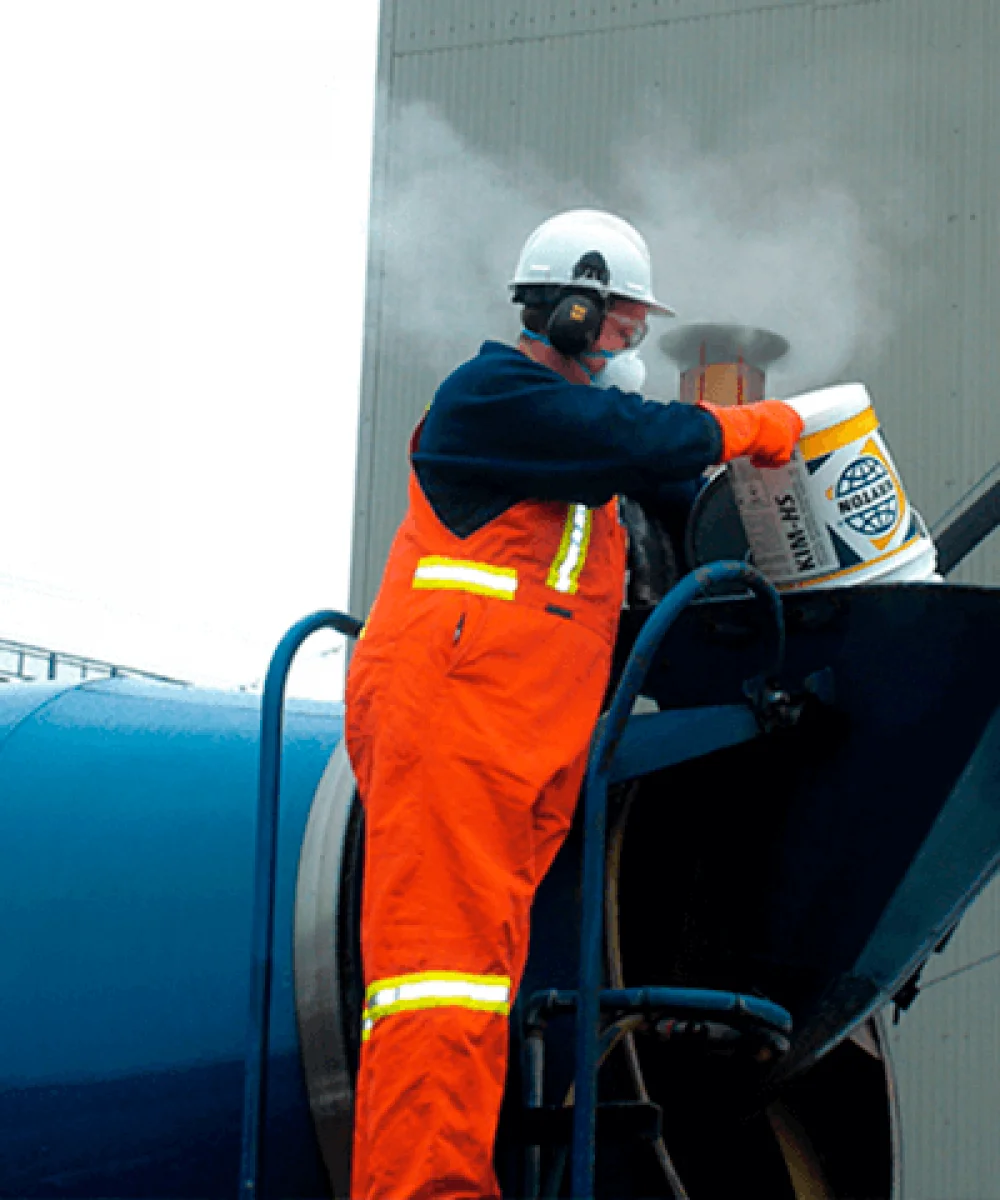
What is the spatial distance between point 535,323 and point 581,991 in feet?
3.53

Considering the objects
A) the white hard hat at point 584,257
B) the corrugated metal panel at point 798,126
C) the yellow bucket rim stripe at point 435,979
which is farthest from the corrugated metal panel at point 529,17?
the yellow bucket rim stripe at point 435,979

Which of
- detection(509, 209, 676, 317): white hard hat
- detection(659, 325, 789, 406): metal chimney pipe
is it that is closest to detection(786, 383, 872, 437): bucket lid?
detection(509, 209, 676, 317): white hard hat

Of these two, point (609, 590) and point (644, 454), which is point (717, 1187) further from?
point (644, 454)

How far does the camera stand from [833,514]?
2.15 meters

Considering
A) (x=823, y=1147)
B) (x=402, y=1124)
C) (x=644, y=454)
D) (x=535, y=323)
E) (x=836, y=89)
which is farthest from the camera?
(x=836, y=89)

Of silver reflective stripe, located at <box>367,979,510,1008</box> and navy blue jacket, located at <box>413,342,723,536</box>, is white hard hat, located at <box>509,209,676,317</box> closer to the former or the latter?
navy blue jacket, located at <box>413,342,723,536</box>

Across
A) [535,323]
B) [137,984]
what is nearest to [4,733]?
[137,984]

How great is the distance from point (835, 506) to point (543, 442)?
48 cm

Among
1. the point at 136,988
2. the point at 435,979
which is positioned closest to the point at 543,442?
the point at 435,979

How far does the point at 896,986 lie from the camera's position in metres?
2.05

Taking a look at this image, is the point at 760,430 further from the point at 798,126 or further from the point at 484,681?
the point at 798,126

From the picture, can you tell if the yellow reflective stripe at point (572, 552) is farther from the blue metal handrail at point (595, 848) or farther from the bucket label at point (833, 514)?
the bucket label at point (833, 514)

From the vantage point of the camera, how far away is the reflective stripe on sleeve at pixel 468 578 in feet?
6.48

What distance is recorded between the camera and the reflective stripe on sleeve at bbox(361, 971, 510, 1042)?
5.88ft
